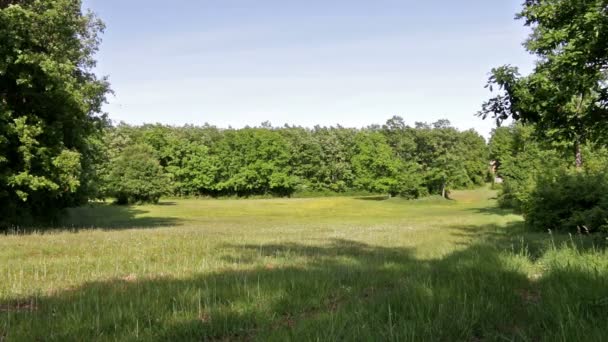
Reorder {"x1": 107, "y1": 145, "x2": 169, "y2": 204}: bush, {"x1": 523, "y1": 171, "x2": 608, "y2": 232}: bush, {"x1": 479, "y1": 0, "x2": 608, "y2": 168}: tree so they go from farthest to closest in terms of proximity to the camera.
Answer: {"x1": 107, "y1": 145, "x2": 169, "y2": 204}: bush → {"x1": 523, "y1": 171, "x2": 608, "y2": 232}: bush → {"x1": 479, "y1": 0, "x2": 608, "y2": 168}: tree

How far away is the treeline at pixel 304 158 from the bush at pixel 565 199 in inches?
2498

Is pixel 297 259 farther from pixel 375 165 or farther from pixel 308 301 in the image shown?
pixel 375 165

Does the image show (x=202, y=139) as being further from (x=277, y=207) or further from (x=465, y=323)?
(x=465, y=323)

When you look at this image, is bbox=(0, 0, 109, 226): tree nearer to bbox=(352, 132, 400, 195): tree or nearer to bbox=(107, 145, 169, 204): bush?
bbox=(107, 145, 169, 204): bush

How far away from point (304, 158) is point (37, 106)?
81398 millimetres

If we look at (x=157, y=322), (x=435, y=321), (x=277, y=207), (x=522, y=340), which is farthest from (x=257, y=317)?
(x=277, y=207)

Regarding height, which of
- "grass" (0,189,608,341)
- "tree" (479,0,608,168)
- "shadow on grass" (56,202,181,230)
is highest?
"tree" (479,0,608,168)

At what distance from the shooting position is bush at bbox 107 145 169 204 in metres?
70.3

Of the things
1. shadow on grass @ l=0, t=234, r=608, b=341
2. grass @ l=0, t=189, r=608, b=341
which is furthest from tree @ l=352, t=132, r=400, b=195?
shadow on grass @ l=0, t=234, r=608, b=341

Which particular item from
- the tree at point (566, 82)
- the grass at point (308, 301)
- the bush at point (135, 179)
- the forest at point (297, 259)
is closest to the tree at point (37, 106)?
the forest at point (297, 259)

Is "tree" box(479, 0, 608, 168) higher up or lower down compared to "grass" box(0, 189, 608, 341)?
higher up

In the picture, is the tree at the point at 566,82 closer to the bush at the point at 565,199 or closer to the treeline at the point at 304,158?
the bush at the point at 565,199

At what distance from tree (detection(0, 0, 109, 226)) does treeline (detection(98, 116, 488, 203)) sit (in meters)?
60.2

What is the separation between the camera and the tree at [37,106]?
20547 mm
